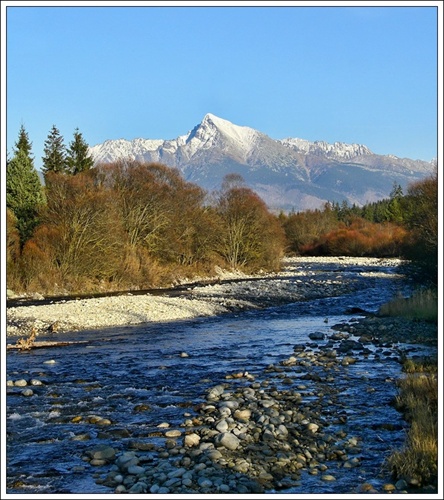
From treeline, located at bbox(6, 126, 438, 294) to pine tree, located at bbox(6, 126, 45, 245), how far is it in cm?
8

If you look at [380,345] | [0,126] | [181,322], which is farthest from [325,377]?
[181,322]

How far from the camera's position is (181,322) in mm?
28047

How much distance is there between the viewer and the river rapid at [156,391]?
946cm

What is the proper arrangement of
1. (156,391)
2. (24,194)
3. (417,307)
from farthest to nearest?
(24,194) < (417,307) < (156,391)

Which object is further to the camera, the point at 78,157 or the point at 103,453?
the point at 78,157

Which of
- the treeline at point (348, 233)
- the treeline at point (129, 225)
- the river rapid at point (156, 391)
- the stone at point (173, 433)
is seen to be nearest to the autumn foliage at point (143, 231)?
the treeline at point (129, 225)

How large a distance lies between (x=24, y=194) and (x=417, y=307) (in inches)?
1206

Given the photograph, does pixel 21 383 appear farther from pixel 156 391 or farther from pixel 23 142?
pixel 23 142

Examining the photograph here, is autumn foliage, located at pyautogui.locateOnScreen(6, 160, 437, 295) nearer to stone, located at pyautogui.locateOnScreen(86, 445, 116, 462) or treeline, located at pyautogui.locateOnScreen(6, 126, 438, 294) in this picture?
treeline, located at pyautogui.locateOnScreen(6, 126, 438, 294)

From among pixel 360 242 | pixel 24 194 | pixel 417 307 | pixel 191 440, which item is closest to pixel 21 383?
pixel 191 440

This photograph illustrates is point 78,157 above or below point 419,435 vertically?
above

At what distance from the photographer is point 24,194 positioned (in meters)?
45.3

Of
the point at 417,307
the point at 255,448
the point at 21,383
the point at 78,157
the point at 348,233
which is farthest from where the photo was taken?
the point at 348,233

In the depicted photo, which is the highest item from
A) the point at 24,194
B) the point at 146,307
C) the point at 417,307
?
the point at 24,194
